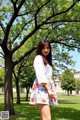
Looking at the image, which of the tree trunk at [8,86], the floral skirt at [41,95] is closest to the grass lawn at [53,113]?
the tree trunk at [8,86]

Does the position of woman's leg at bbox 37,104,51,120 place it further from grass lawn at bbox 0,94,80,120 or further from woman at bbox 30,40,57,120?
grass lawn at bbox 0,94,80,120

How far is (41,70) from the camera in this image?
18.8 feet

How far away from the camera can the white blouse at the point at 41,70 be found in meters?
5.69

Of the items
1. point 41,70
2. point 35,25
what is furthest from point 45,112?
point 35,25

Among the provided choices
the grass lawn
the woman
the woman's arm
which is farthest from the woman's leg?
the grass lawn

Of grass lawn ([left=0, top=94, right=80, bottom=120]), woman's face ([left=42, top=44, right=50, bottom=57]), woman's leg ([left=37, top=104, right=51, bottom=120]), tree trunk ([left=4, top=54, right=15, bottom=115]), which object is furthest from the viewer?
tree trunk ([left=4, top=54, right=15, bottom=115])

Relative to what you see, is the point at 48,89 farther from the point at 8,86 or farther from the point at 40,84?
the point at 8,86

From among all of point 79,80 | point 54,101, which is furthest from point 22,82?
point 79,80

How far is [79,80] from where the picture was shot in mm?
122500

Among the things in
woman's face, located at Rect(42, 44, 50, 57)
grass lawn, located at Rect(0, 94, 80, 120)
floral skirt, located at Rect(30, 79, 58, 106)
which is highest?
woman's face, located at Rect(42, 44, 50, 57)

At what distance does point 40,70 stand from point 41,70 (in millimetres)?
18

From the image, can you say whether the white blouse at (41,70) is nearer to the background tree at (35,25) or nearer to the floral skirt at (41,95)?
the floral skirt at (41,95)

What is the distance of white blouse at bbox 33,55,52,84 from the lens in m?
5.69

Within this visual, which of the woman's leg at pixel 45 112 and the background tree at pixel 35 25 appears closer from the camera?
the woman's leg at pixel 45 112
